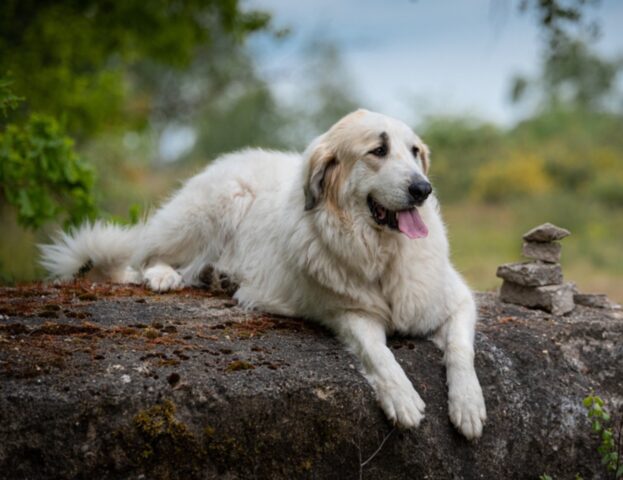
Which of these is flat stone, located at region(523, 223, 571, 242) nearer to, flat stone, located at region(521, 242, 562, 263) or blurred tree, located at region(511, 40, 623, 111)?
flat stone, located at region(521, 242, 562, 263)

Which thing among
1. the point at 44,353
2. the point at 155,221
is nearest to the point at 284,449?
the point at 44,353

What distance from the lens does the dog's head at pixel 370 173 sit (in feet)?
12.2

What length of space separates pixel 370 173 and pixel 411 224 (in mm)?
338

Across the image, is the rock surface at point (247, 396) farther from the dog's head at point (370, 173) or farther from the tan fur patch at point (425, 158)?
the tan fur patch at point (425, 158)

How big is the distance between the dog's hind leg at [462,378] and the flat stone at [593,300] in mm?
1500

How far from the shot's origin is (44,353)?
317 centimetres

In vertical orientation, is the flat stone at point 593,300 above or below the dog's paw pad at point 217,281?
above

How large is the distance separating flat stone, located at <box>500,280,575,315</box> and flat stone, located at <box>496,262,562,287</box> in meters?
0.05

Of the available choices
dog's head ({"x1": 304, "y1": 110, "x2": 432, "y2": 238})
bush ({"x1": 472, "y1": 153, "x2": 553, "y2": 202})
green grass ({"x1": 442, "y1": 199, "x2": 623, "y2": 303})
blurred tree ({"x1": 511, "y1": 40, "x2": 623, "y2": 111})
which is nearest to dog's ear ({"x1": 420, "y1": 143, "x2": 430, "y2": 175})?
dog's head ({"x1": 304, "y1": 110, "x2": 432, "y2": 238})

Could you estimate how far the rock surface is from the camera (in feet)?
9.68

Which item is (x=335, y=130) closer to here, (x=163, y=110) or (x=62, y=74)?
(x=62, y=74)

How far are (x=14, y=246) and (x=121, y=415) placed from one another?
24.4 ft

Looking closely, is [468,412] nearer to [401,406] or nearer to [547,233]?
[401,406]

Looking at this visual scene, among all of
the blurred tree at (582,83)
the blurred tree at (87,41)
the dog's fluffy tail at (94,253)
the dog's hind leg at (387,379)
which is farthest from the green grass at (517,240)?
the blurred tree at (582,83)
